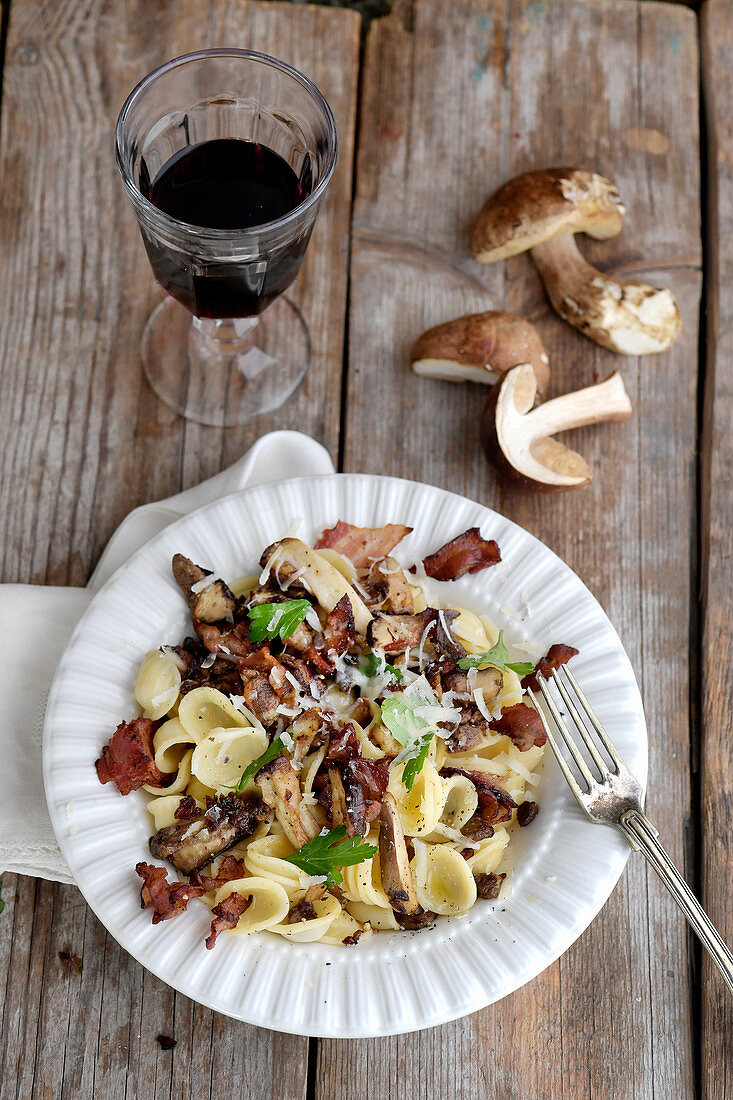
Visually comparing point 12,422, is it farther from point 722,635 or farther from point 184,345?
point 722,635

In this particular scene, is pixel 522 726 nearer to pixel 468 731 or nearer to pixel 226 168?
pixel 468 731

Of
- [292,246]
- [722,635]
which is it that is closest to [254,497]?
[292,246]

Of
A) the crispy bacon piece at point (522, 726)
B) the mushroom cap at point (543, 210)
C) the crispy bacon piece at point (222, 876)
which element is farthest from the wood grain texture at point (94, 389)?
the crispy bacon piece at point (522, 726)

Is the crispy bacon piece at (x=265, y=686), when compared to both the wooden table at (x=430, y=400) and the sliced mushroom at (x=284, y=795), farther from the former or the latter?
the wooden table at (x=430, y=400)

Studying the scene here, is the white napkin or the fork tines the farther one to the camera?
the white napkin

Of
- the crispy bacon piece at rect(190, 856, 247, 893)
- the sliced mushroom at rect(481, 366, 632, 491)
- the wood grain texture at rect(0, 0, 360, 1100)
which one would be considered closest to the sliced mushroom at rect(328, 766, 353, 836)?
the crispy bacon piece at rect(190, 856, 247, 893)

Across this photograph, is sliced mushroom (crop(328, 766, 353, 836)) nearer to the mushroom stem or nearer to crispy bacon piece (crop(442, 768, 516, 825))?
crispy bacon piece (crop(442, 768, 516, 825))
